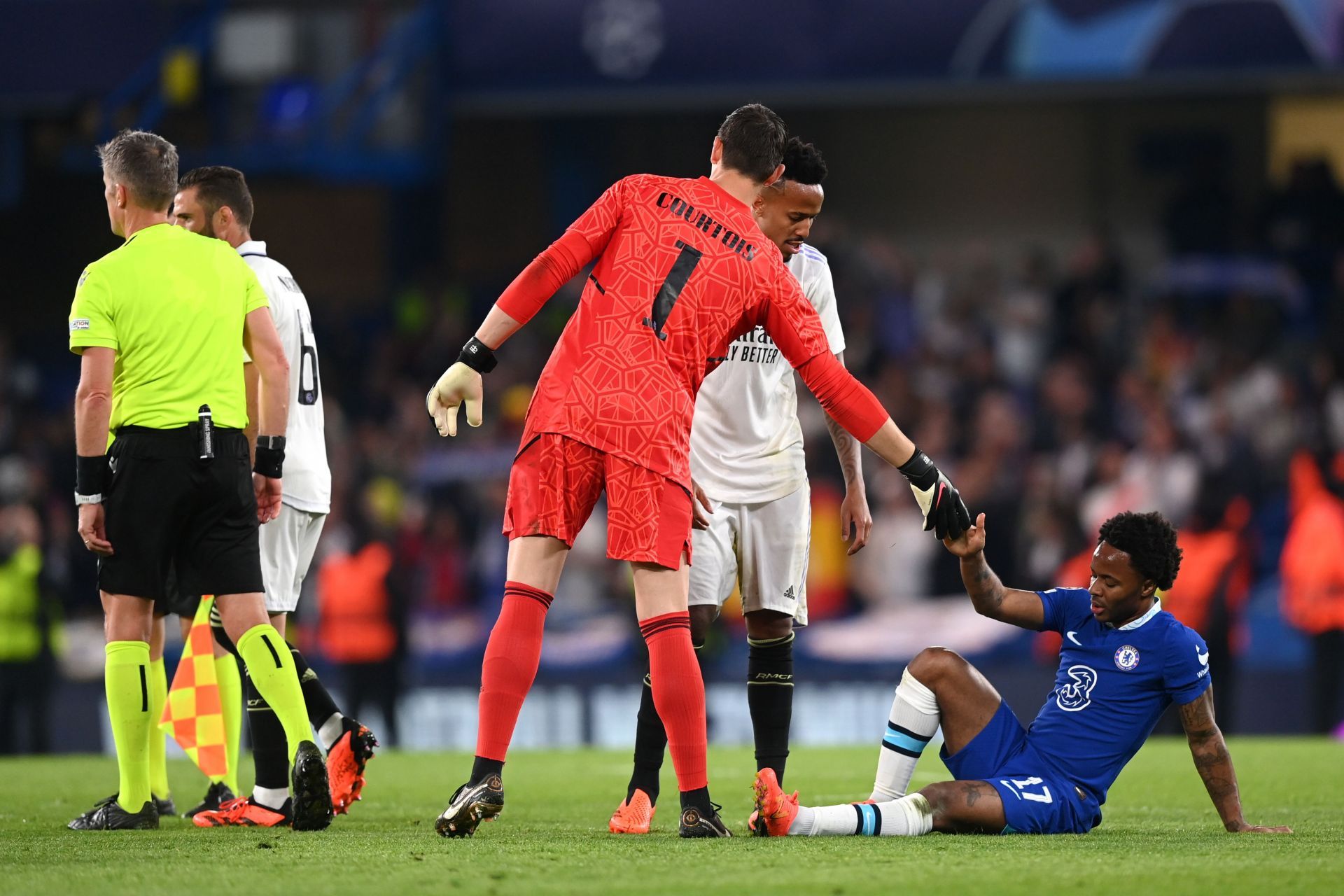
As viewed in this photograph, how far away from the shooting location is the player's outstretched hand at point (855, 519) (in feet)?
19.6

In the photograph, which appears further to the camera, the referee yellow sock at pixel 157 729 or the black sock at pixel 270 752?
the black sock at pixel 270 752

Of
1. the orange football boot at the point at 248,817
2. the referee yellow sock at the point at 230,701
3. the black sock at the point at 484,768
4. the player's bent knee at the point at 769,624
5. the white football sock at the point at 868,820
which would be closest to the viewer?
the black sock at the point at 484,768

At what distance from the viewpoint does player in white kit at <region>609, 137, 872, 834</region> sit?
5879 mm

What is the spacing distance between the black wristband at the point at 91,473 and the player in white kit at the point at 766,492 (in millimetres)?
1828

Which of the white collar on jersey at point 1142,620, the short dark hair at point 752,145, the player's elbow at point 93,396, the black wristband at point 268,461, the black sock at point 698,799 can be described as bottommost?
the black sock at point 698,799

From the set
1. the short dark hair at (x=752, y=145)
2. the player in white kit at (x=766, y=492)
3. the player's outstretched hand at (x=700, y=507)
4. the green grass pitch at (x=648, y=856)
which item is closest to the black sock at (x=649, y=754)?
the player in white kit at (x=766, y=492)

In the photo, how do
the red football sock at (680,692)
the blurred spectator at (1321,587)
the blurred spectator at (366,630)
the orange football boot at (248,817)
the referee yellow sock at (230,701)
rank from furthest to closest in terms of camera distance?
the blurred spectator at (366,630)
the blurred spectator at (1321,587)
the referee yellow sock at (230,701)
the orange football boot at (248,817)
the red football sock at (680,692)

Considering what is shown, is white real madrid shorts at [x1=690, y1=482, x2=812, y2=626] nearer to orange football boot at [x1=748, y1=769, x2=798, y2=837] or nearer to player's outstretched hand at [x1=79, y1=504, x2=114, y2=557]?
orange football boot at [x1=748, y1=769, x2=798, y2=837]

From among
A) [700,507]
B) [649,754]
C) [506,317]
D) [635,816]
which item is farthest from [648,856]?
[506,317]

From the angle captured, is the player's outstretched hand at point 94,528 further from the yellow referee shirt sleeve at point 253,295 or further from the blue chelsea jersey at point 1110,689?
the blue chelsea jersey at point 1110,689

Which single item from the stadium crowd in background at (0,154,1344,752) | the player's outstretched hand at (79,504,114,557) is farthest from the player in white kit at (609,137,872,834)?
the stadium crowd in background at (0,154,1344,752)

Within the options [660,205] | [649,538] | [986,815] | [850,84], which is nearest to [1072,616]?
[986,815]

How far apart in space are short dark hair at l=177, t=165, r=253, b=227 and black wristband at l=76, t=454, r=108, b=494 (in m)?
1.16

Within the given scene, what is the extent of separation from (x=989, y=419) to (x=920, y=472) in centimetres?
973
